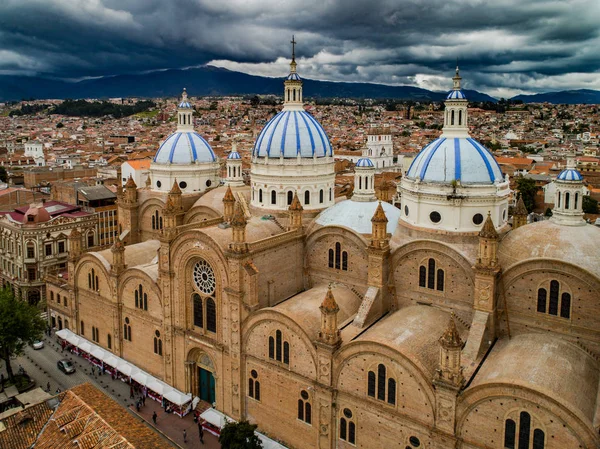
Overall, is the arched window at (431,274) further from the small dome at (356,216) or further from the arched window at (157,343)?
the arched window at (157,343)

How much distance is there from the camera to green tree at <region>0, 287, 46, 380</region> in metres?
36.0

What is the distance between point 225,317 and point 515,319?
53.8 ft

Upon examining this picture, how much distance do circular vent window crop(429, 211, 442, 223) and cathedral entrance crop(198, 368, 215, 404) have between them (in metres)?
17.7

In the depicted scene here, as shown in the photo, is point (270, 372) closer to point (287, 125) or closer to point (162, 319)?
point (162, 319)

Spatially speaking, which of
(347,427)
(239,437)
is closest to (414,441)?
(347,427)

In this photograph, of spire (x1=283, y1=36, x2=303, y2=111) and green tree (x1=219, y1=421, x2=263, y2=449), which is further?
spire (x1=283, y1=36, x2=303, y2=111)

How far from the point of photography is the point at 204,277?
108ft

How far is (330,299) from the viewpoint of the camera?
2617 cm

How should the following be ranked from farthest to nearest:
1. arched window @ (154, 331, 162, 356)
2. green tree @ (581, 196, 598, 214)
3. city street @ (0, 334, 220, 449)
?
green tree @ (581, 196, 598, 214) < arched window @ (154, 331, 162, 356) < city street @ (0, 334, 220, 449)

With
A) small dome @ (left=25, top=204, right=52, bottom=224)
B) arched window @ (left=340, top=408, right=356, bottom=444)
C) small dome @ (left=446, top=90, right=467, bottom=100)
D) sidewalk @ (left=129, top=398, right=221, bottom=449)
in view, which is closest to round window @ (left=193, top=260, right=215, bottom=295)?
sidewalk @ (left=129, top=398, right=221, bottom=449)

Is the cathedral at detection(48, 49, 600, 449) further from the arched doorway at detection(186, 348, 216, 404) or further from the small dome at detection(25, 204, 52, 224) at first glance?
the small dome at detection(25, 204, 52, 224)

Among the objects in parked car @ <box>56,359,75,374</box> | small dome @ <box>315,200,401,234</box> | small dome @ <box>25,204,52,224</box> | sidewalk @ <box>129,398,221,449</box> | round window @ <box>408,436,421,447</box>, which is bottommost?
sidewalk @ <box>129,398,221,449</box>

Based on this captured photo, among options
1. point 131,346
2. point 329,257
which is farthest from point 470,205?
point 131,346

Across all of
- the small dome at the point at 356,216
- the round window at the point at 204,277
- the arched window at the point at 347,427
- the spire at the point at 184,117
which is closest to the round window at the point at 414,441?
the arched window at the point at 347,427
